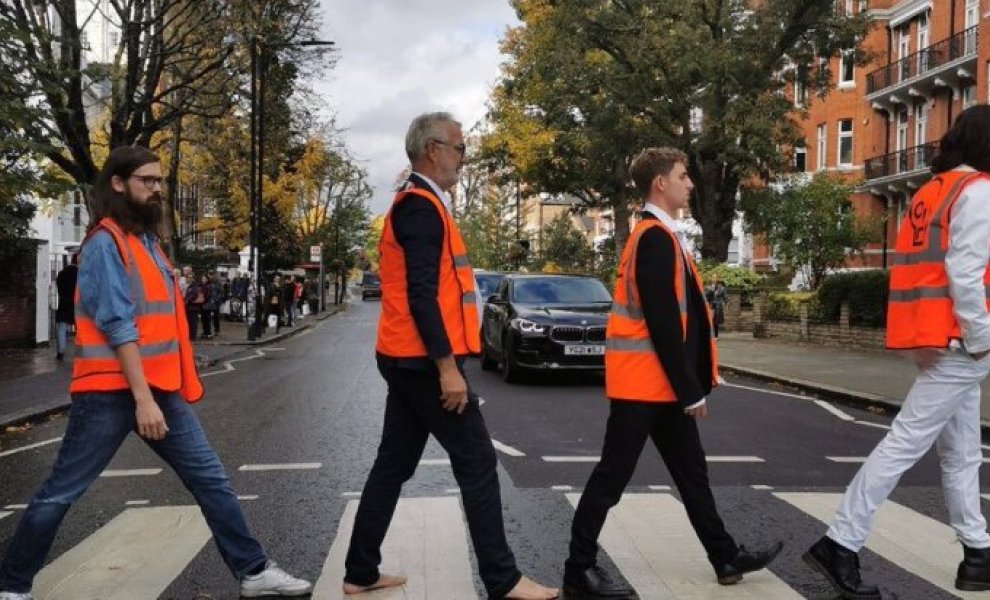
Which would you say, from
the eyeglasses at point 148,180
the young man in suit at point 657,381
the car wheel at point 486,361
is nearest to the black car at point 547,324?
the car wheel at point 486,361

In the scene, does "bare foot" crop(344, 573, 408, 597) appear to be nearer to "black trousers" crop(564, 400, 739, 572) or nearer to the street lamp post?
Result: "black trousers" crop(564, 400, 739, 572)

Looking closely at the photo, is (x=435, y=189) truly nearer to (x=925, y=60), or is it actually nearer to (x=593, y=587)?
(x=593, y=587)

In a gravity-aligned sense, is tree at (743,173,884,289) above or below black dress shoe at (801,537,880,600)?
above

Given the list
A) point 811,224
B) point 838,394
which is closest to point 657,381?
point 838,394

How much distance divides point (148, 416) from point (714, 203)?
90.0 feet

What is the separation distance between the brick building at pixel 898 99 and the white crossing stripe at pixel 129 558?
28.3 meters

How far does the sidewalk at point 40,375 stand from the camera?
10.7 m

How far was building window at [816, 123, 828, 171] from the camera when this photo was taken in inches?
1702

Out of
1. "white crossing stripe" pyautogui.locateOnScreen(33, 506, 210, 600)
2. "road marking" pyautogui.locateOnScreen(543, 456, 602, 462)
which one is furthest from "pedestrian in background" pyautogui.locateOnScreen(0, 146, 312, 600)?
"road marking" pyautogui.locateOnScreen(543, 456, 602, 462)

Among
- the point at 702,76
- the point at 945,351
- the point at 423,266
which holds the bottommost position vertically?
the point at 945,351

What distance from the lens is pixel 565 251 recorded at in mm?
53375

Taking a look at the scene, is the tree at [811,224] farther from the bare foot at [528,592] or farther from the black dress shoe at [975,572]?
the bare foot at [528,592]

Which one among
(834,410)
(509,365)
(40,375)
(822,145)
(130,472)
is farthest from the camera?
(822,145)

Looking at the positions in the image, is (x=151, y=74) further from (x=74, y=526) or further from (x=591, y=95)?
(x=74, y=526)
